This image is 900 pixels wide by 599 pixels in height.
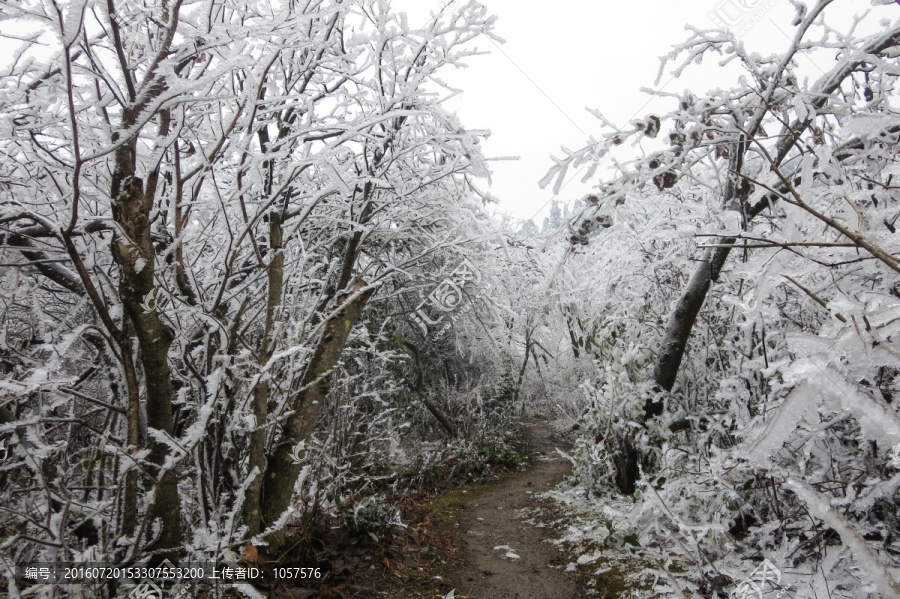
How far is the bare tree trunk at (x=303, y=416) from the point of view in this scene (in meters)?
2.59

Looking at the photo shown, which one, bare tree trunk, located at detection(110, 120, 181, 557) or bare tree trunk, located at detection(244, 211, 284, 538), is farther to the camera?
bare tree trunk, located at detection(244, 211, 284, 538)

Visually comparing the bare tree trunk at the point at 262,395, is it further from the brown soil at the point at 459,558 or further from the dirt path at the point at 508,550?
the dirt path at the point at 508,550

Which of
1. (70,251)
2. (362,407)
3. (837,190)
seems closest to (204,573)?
(70,251)

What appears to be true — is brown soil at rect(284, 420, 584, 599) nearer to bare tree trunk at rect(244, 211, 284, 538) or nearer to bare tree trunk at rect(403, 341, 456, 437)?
bare tree trunk at rect(244, 211, 284, 538)

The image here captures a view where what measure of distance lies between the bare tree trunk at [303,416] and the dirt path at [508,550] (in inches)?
61.3

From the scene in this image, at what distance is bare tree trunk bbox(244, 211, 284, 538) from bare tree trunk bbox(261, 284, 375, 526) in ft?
0.64

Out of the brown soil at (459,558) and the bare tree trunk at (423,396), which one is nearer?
the brown soil at (459,558)

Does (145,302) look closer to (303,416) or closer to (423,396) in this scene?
(303,416)

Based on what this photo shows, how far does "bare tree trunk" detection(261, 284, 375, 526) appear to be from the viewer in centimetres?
259

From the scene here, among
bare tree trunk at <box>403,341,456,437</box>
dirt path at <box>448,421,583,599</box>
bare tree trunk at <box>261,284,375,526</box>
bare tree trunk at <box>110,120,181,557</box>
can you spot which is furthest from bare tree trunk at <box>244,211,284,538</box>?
bare tree trunk at <box>403,341,456,437</box>

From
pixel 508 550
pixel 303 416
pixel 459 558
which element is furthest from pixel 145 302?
pixel 508 550

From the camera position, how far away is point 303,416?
276cm

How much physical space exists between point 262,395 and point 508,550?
9.93 feet

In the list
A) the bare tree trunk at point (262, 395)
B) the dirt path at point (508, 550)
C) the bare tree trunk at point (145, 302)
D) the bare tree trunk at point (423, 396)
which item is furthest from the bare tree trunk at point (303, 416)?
the bare tree trunk at point (423, 396)
